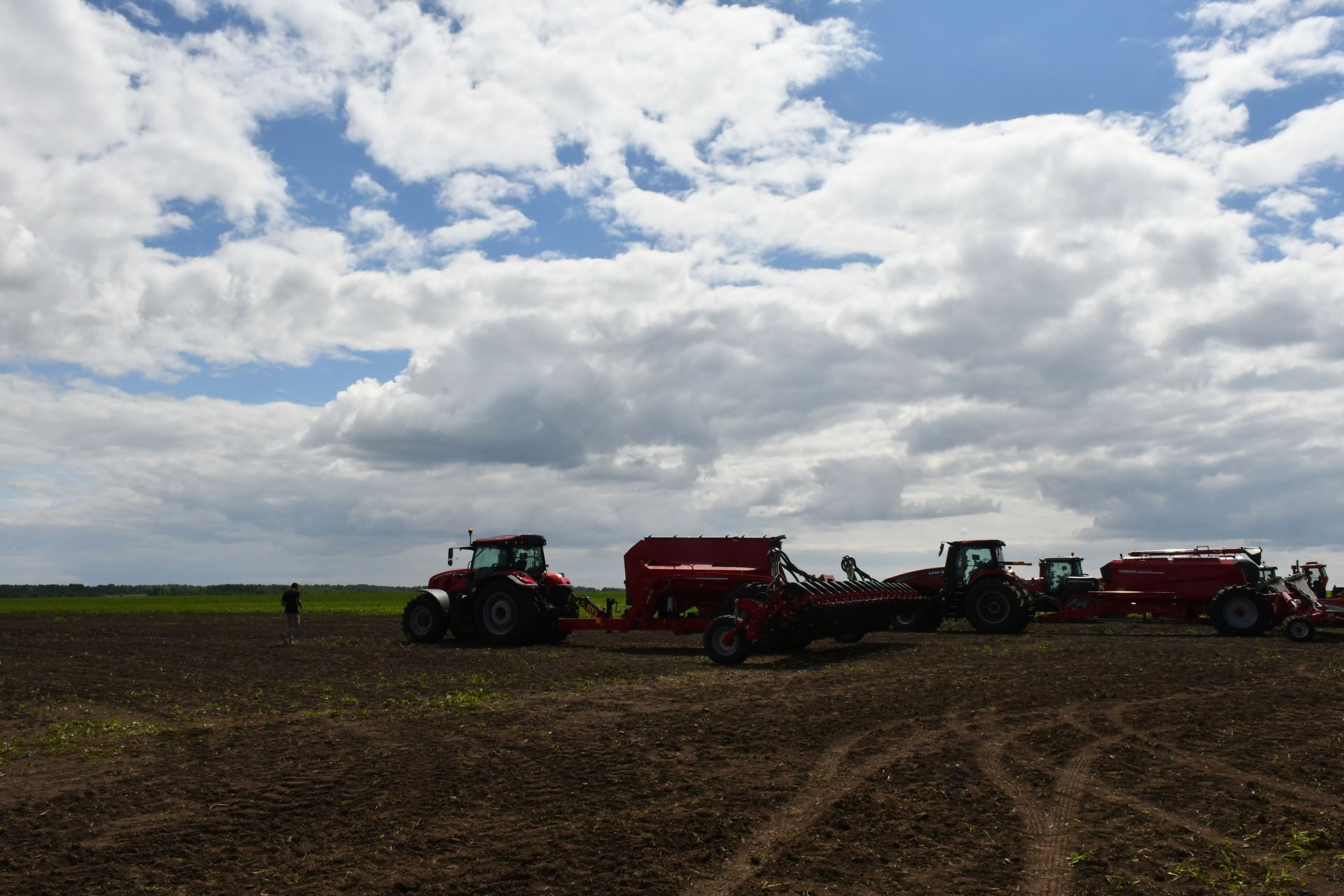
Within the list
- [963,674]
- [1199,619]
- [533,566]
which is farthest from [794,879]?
[1199,619]

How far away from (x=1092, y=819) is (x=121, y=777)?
8613 mm

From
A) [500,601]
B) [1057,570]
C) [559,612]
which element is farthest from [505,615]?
[1057,570]

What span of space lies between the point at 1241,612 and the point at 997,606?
5.90 metres

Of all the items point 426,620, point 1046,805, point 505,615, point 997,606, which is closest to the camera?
point 1046,805

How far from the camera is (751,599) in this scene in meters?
19.1

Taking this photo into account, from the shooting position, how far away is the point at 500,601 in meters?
24.4

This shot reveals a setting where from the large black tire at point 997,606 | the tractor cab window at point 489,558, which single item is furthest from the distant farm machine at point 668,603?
the large black tire at point 997,606

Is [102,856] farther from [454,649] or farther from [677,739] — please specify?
[454,649]

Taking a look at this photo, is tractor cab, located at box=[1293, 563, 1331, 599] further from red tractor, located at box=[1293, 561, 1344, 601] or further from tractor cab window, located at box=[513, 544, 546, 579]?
tractor cab window, located at box=[513, 544, 546, 579]

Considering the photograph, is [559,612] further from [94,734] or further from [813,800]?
[813,800]

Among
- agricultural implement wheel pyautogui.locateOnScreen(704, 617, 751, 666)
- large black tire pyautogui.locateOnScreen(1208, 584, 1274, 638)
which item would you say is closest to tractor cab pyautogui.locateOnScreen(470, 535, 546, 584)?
agricultural implement wheel pyautogui.locateOnScreen(704, 617, 751, 666)

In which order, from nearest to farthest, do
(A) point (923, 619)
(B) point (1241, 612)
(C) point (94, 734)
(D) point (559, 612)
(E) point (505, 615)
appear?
(C) point (94, 734), (E) point (505, 615), (D) point (559, 612), (B) point (1241, 612), (A) point (923, 619)

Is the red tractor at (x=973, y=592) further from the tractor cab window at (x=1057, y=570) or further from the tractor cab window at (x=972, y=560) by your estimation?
the tractor cab window at (x=1057, y=570)

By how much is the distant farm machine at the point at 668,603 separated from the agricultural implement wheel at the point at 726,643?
2 cm
